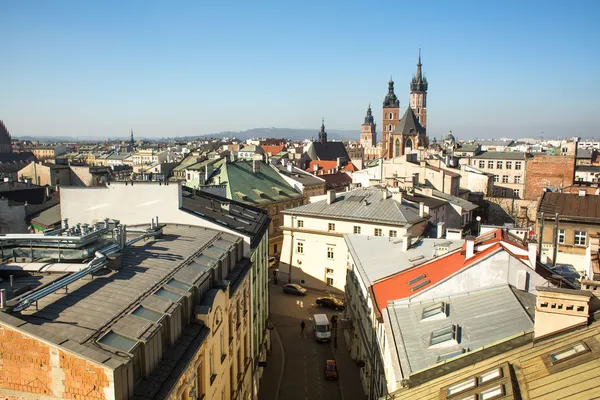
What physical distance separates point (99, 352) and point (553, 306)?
12.0 metres

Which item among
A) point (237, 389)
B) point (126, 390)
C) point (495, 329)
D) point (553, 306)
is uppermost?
point (553, 306)

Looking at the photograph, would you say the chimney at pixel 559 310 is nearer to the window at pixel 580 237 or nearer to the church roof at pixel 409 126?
the window at pixel 580 237

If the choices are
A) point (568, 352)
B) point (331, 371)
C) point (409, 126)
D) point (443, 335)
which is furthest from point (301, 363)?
point (409, 126)

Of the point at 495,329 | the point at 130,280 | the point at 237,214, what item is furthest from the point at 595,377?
the point at 237,214

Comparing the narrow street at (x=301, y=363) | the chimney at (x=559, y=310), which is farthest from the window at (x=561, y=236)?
the chimney at (x=559, y=310)

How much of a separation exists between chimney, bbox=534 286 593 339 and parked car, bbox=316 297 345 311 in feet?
99.2

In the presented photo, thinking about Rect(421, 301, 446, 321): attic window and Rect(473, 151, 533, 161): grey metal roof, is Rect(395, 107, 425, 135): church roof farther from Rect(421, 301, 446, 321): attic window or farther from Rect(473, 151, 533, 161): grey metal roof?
Rect(421, 301, 446, 321): attic window

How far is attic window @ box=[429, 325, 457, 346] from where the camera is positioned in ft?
61.8

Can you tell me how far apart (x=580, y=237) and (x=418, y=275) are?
18307mm

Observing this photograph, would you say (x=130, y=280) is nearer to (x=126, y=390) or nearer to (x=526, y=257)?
(x=126, y=390)

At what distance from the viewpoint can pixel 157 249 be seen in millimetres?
19578

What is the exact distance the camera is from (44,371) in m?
10.9

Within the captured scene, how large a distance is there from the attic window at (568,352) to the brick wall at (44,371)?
10.9 meters

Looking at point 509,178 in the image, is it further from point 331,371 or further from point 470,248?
point 470,248
